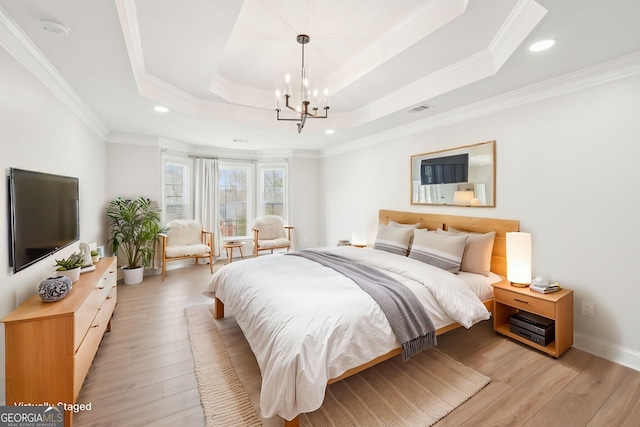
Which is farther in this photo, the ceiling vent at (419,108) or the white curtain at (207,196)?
the white curtain at (207,196)

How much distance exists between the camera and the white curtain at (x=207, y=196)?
219 inches

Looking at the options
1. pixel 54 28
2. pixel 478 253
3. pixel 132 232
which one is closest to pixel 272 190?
pixel 132 232

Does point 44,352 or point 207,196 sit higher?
point 207,196

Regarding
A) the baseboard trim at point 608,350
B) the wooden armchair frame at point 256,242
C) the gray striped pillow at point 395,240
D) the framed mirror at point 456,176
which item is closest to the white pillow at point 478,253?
the framed mirror at point 456,176

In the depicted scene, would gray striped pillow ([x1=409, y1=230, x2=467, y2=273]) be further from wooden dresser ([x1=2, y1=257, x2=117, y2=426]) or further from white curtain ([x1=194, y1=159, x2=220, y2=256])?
white curtain ([x1=194, y1=159, x2=220, y2=256])

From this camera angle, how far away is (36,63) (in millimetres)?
2057

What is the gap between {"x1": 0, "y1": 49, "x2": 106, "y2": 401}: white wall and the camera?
170cm

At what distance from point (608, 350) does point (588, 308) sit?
1.09 ft

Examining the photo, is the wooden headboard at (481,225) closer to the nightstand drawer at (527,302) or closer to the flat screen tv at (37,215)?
the nightstand drawer at (527,302)

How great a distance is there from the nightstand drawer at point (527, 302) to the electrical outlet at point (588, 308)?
0.43 meters

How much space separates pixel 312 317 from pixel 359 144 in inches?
151

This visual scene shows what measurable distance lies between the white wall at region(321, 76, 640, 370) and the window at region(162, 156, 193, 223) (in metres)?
4.96

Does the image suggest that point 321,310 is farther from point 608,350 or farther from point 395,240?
point 608,350

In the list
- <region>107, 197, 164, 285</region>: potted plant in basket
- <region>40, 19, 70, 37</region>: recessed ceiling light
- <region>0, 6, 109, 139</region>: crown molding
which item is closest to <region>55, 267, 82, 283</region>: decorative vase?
<region>0, 6, 109, 139</region>: crown molding
